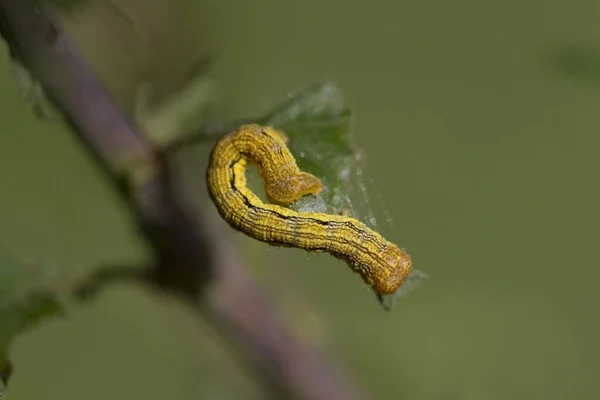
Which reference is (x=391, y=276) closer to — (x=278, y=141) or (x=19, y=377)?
(x=278, y=141)

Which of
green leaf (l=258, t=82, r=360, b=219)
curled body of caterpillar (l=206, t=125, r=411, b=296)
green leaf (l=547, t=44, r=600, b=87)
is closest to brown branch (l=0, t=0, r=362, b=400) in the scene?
curled body of caterpillar (l=206, t=125, r=411, b=296)

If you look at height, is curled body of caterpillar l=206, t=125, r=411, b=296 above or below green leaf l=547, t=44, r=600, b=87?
below

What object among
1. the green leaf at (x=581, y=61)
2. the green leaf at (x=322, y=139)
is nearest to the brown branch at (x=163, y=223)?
the green leaf at (x=322, y=139)

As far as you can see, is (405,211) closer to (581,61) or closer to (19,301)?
(581,61)

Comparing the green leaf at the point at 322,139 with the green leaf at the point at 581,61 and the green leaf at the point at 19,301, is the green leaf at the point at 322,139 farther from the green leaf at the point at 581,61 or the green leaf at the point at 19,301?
the green leaf at the point at 19,301

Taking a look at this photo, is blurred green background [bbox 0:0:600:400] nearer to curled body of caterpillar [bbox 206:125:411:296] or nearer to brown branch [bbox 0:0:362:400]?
brown branch [bbox 0:0:362:400]

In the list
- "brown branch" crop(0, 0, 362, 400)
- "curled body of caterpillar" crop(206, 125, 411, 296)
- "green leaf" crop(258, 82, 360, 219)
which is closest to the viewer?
"brown branch" crop(0, 0, 362, 400)

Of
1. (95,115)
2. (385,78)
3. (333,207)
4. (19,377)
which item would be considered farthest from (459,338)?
(385,78)
